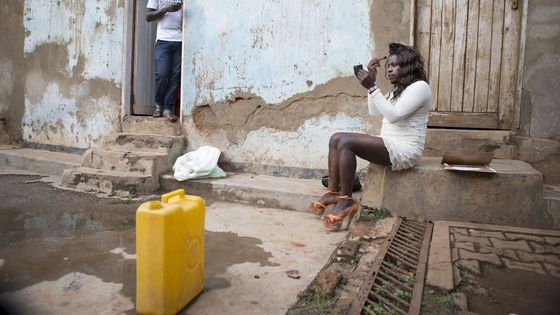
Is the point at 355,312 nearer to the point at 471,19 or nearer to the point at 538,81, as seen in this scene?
the point at 538,81

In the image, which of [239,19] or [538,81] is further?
[239,19]

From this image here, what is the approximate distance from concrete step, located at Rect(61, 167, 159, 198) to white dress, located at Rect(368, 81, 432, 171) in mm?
2610

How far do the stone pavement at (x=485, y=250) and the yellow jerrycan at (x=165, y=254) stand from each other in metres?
1.27

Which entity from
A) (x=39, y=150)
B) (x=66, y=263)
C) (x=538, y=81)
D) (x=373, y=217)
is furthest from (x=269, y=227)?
(x=39, y=150)

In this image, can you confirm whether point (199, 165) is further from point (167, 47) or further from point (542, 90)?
point (542, 90)

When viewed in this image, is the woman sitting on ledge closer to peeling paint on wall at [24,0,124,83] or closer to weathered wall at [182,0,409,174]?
weathered wall at [182,0,409,174]

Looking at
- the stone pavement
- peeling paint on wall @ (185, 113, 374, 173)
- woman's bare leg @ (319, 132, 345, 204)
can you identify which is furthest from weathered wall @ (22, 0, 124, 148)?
the stone pavement

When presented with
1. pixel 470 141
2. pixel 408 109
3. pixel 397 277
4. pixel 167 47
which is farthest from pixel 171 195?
pixel 167 47

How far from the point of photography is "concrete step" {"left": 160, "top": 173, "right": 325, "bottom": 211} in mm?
4031

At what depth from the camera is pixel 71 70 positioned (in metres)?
6.22

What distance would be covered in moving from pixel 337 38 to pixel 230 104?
151 centimetres

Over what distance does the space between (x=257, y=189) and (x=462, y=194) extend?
6.29ft

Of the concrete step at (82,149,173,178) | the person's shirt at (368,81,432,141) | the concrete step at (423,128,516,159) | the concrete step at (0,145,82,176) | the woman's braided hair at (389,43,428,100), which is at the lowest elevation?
the concrete step at (0,145,82,176)

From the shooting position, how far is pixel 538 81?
154 inches
